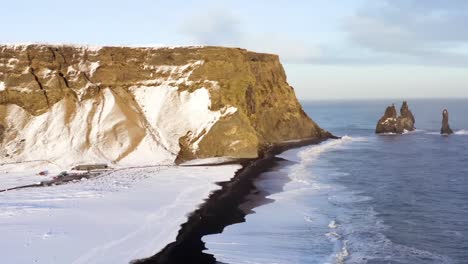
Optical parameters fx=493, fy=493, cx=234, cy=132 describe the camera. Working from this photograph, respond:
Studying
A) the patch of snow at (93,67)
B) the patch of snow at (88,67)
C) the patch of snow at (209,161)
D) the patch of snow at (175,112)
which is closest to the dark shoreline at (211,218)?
the patch of snow at (209,161)

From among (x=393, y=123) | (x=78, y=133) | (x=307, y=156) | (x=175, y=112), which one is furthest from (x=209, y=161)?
(x=393, y=123)

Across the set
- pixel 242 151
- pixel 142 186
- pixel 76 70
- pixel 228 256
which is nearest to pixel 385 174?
pixel 242 151

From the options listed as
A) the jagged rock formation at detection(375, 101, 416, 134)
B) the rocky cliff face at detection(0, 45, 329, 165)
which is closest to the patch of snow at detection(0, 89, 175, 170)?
the rocky cliff face at detection(0, 45, 329, 165)

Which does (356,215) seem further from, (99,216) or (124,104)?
(124,104)

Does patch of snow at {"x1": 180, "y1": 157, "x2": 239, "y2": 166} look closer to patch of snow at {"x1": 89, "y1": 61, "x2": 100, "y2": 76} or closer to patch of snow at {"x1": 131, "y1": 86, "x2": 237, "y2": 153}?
patch of snow at {"x1": 131, "y1": 86, "x2": 237, "y2": 153}

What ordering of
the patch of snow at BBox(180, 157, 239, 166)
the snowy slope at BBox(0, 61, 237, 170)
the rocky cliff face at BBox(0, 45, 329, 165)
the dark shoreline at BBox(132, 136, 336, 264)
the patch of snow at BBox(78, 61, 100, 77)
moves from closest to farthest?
the dark shoreline at BBox(132, 136, 336, 264)
the patch of snow at BBox(180, 157, 239, 166)
the snowy slope at BBox(0, 61, 237, 170)
the rocky cliff face at BBox(0, 45, 329, 165)
the patch of snow at BBox(78, 61, 100, 77)
